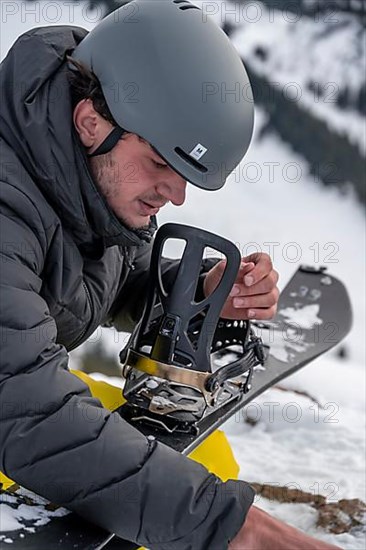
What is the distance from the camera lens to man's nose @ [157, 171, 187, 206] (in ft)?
5.27

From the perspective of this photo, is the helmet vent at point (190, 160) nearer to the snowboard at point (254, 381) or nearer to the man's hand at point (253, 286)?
the man's hand at point (253, 286)

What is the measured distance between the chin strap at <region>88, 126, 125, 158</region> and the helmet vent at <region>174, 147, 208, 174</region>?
4.4 inches

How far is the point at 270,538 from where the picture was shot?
4.10ft

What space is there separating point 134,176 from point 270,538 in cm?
70

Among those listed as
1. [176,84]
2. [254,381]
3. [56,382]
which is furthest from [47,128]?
[254,381]

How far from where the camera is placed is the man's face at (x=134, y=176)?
5.17ft

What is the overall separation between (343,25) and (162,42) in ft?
16.9

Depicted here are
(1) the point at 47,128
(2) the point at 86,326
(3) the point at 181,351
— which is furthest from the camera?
(2) the point at 86,326

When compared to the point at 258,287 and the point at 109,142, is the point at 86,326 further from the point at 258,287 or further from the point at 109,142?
the point at 109,142

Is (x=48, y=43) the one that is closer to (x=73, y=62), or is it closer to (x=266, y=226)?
(x=73, y=62)

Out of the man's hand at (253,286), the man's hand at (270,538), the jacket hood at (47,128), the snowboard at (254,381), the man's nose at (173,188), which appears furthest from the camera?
the man's hand at (253,286)

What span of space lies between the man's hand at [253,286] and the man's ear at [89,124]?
500 mm

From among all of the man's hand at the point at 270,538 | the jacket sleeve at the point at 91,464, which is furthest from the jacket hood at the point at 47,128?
the man's hand at the point at 270,538

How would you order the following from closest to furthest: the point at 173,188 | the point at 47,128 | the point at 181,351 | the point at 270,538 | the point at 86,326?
1. the point at 270,538
2. the point at 47,128
3. the point at 173,188
4. the point at 181,351
5. the point at 86,326
